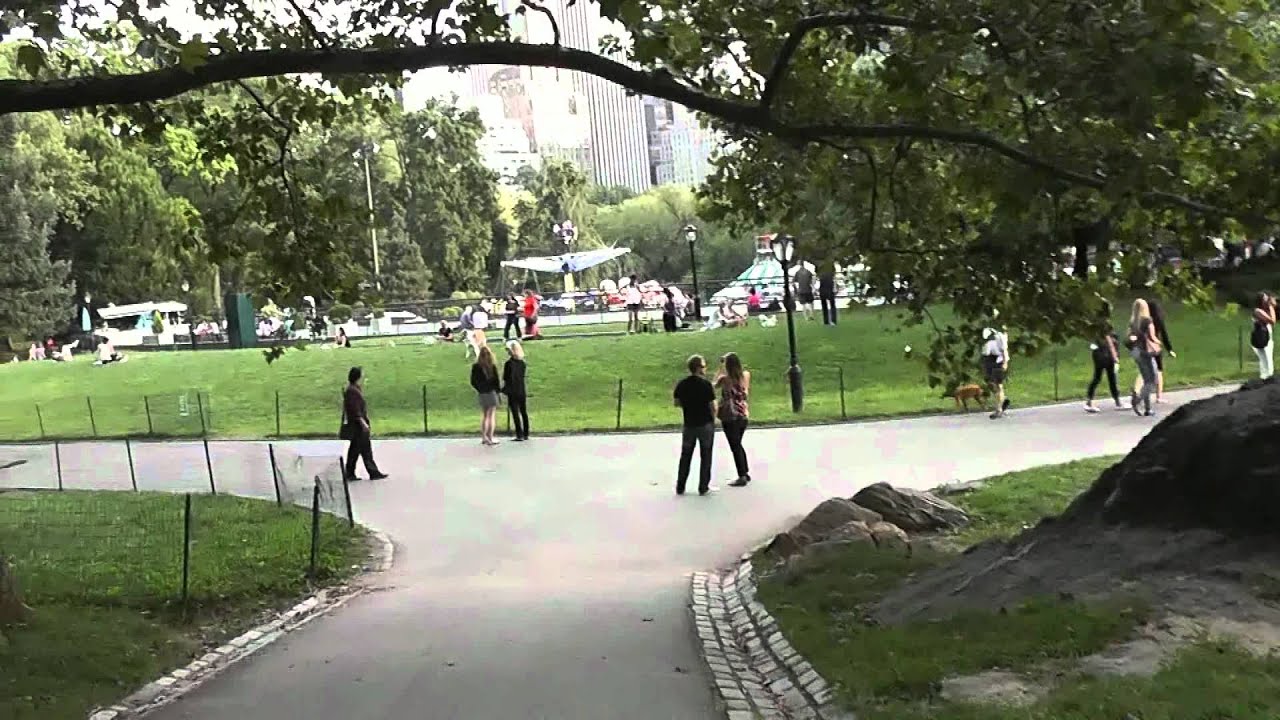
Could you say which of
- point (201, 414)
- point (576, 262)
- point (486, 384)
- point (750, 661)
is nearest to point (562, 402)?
point (486, 384)

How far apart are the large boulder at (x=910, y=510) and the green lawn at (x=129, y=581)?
5.21 meters

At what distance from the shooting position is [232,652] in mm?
8531

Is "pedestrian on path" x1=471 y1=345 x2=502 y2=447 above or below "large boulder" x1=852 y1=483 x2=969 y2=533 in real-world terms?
above

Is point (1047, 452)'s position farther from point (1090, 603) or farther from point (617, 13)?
point (617, 13)

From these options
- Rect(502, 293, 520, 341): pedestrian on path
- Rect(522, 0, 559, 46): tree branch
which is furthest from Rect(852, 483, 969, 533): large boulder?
Rect(502, 293, 520, 341): pedestrian on path

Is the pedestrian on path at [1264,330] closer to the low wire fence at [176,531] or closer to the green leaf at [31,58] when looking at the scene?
the low wire fence at [176,531]

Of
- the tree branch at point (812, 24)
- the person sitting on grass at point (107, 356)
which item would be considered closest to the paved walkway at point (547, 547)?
the tree branch at point (812, 24)

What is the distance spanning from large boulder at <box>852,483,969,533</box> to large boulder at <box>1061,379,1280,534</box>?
10.6 feet

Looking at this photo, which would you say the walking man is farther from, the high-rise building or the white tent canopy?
the high-rise building

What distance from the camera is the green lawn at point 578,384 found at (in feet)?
78.0

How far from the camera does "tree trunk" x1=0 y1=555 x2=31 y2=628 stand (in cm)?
848

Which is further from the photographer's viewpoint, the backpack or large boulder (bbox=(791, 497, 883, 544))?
the backpack

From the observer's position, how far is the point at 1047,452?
628 inches

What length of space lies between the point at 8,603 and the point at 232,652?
1712 millimetres
